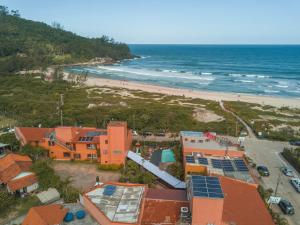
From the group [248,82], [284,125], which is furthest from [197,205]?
[248,82]

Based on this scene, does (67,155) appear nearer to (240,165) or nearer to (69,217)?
(69,217)

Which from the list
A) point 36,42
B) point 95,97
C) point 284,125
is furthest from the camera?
point 36,42

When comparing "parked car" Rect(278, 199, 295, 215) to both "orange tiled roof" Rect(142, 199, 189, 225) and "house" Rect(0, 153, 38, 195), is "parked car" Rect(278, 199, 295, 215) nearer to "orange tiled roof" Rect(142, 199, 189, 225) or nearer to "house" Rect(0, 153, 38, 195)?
"orange tiled roof" Rect(142, 199, 189, 225)

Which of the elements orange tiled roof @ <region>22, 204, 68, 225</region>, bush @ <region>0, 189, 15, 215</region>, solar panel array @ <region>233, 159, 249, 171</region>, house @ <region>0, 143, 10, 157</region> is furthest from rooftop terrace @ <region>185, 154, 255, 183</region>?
house @ <region>0, 143, 10, 157</region>

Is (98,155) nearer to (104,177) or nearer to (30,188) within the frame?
(104,177)

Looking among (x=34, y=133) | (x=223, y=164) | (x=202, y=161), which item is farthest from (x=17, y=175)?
(x=223, y=164)

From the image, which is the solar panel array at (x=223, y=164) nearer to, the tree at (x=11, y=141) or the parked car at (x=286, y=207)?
the parked car at (x=286, y=207)

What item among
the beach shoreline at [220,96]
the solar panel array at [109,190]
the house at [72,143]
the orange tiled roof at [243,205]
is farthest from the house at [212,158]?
the beach shoreline at [220,96]
